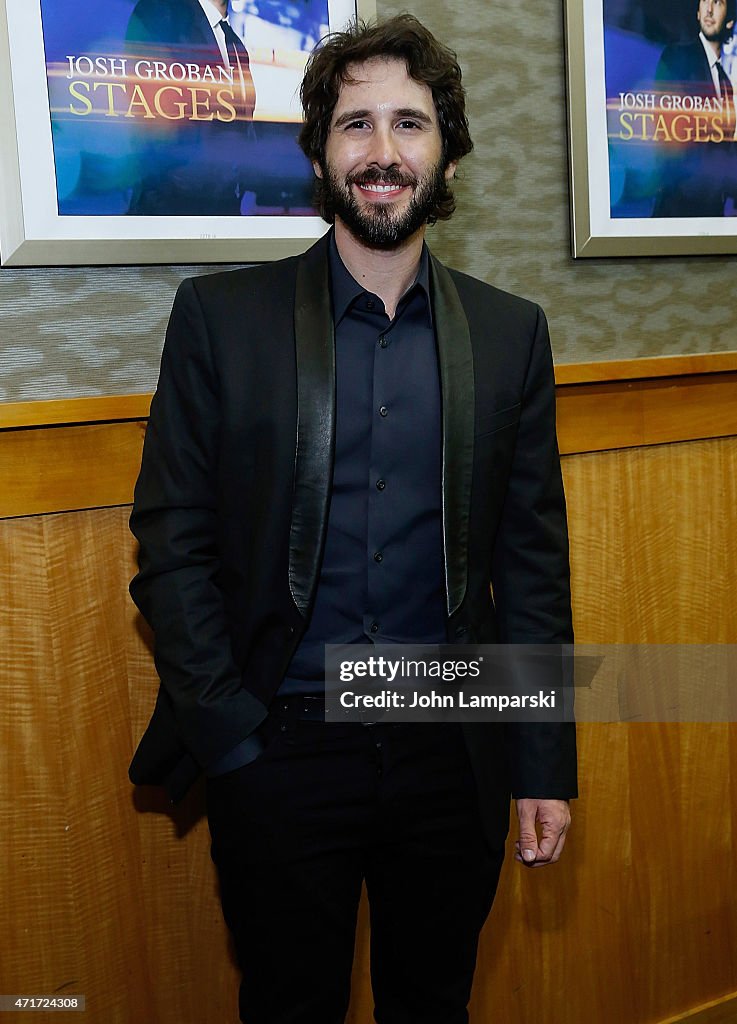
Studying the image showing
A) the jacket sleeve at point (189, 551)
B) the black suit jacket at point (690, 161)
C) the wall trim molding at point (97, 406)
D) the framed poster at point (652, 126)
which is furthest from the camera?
the black suit jacket at point (690, 161)

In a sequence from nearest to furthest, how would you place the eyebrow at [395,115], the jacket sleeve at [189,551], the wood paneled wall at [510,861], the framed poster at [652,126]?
the jacket sleeve at [189,551]
the eyebrow at [395,115]
the wood paneled wall at [510,861]
the framed poster at [652,126]

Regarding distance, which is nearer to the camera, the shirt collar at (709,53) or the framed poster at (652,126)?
the framed poster at (652,126)

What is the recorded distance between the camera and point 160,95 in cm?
168

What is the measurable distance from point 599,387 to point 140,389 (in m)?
→ 0.94

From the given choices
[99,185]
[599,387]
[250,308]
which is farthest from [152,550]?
[599,387]

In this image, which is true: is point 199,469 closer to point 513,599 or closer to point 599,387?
point 513,599

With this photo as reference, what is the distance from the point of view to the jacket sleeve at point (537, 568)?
1.60m

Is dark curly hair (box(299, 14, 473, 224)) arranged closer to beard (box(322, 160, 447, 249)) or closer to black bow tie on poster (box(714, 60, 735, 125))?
beard (box(322, 160, 447, 249))

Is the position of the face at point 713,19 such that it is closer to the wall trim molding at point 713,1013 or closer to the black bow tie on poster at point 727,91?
the black bow tie on poster at point 727,91

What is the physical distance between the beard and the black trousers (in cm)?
70

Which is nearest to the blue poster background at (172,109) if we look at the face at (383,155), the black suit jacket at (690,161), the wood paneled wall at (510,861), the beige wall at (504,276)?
the beige wall at (504,276)

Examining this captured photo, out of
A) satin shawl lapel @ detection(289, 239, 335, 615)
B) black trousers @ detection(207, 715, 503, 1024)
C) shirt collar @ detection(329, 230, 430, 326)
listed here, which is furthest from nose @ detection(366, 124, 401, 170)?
black trousers @ detection(207, 715, 503, 1024)

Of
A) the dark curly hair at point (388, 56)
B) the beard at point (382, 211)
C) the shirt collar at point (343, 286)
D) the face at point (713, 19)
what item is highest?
the face at point (713, 19)

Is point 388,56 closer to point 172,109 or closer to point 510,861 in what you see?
point 172,109
